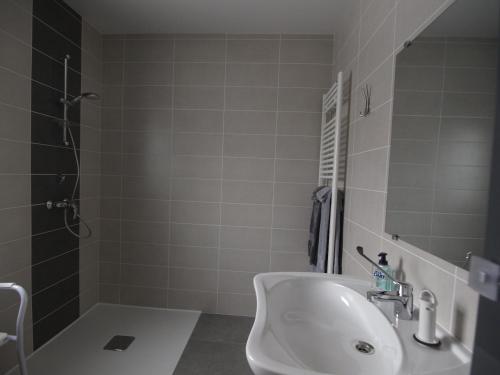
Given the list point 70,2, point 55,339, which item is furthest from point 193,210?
point 70,2

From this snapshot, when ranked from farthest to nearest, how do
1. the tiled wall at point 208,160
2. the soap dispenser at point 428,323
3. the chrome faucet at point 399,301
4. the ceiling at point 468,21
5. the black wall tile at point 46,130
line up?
the tiled wall at point 208,160
the black wall tile at point 46,130
the chrome faucet at point 399,301
the soap dispenser at point 428,323
the ceiling at point 468,21

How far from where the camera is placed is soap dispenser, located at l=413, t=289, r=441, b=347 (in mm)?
726

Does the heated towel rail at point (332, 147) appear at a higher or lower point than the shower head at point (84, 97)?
lower

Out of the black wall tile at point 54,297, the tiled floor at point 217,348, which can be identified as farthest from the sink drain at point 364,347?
the black wall tile at point 54,297

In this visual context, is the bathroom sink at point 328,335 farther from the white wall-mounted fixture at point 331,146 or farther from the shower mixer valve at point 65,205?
the shower mixer valve at point 65,205

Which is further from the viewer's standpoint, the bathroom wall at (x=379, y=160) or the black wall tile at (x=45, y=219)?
the black wall tile at (x=45, y=219)

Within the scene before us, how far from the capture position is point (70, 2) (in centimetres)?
196

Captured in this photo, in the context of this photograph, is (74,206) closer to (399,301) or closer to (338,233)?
(338,233)

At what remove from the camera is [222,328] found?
2.22m

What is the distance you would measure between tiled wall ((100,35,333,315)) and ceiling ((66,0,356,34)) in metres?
0.10

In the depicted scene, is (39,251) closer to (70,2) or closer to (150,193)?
(150,193)

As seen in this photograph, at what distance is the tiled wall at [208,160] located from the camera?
2293 millimetres

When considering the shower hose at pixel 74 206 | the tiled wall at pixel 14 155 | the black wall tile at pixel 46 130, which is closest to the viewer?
the tiled wall at pixel 14 155

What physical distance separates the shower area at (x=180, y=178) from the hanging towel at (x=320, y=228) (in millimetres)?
358
